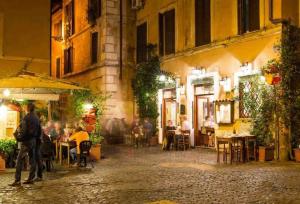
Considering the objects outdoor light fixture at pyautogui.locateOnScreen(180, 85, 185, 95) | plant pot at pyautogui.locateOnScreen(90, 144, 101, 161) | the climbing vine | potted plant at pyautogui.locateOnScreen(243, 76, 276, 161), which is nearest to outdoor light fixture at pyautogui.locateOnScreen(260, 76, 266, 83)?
potted plant at pyautogui.locateOnScreen(243, 76, 276, 161)

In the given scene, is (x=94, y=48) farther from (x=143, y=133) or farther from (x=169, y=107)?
(x=143, y=133)

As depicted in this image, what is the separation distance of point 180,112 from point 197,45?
9.52 feet

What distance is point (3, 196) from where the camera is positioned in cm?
825

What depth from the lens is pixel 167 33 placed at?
20219 mm

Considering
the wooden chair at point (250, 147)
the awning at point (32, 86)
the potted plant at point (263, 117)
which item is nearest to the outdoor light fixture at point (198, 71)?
the potted plant at point (263, 117)

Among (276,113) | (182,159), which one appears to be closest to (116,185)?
(182,159)

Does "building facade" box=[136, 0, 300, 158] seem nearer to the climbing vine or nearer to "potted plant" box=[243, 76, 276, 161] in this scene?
the climbing vine

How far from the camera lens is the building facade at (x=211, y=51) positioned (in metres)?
14.8

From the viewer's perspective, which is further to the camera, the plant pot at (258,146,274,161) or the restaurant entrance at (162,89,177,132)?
the restaurant entrance at (162,89,177,132)

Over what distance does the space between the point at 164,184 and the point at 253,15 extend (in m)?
8.26

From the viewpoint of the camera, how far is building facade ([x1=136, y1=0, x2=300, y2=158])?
1477cm

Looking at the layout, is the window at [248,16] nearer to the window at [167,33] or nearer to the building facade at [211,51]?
the building facade at [211,51]

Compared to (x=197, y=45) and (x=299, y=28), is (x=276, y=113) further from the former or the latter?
(x=197, y=45)

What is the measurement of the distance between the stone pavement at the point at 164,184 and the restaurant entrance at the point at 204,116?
13.9 feet
